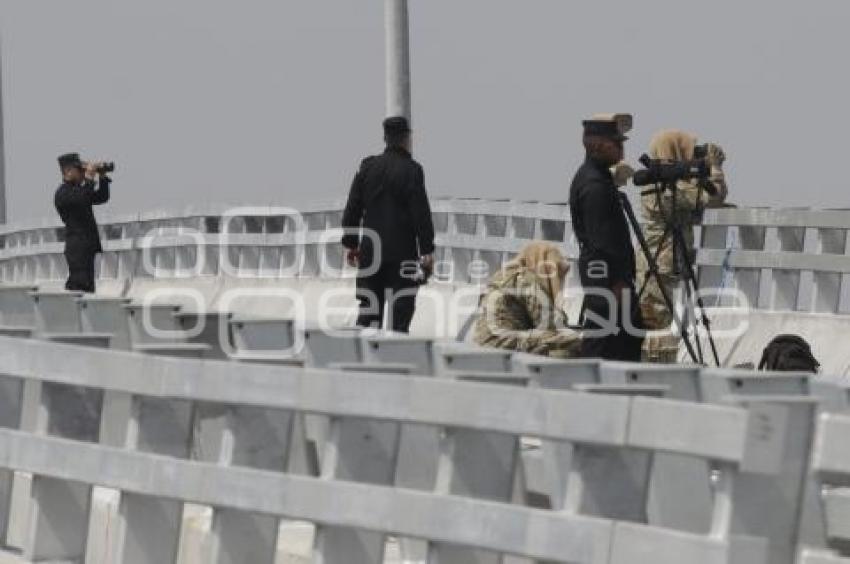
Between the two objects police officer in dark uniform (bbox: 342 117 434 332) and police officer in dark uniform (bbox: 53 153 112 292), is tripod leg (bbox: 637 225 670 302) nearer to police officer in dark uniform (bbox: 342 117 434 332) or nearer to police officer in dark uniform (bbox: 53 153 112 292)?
police officer in dark uniform (bbox: 342 117 434 332)

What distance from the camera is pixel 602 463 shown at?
8492 mm

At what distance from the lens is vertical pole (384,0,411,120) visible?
1200 inches

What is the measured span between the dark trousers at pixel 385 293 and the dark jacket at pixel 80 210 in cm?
776

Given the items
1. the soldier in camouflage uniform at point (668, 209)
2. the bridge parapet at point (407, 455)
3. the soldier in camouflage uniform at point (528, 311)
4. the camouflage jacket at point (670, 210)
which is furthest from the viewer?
the camouflage jacket at point (670, 210)

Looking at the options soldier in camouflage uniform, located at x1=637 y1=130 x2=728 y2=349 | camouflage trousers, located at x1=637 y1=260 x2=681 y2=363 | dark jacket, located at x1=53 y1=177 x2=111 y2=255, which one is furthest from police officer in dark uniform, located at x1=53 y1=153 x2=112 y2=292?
camouflage trousers, located at x1=637 y1=260 x2=681 y2=363

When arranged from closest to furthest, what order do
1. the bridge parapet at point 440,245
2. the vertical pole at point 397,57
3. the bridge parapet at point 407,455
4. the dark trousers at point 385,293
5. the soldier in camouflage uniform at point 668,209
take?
the bridge parapet at point 407,455 → the soldier in camouflage uniform at point 668,209 → the dark trousers at point 385,293 → the bridge parapet at point 440,245 → the vertical pole at point 397,57

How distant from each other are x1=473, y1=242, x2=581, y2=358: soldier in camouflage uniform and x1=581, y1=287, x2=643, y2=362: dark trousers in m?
0.09

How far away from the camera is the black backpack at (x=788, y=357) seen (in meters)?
15.0

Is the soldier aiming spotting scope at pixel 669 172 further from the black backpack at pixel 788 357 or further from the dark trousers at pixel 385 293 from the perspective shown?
the black backpack at pixel 788 357

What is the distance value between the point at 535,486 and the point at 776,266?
1407 centimetres

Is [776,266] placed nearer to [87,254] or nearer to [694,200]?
[694,200]

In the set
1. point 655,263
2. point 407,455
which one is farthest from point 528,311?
point 407,455

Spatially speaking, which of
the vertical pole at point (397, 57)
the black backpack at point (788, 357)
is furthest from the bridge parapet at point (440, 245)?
the black backpack at point (788, 357)

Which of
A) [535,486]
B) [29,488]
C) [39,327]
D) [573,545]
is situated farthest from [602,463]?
[39,327]
